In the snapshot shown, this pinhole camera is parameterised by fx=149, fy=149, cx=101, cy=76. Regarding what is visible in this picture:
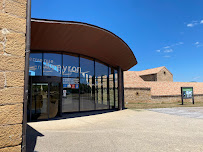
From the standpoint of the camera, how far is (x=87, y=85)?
1348cm

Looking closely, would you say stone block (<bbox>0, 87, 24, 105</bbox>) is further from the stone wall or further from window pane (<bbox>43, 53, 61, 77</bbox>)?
the stone wall

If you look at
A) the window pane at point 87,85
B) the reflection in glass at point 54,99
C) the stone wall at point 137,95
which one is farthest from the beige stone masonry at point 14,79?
the stone wall at point 137,95

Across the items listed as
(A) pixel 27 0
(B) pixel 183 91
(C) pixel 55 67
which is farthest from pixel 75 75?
(B) pixel 183 91

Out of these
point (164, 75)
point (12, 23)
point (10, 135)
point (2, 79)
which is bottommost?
point (10, 135)

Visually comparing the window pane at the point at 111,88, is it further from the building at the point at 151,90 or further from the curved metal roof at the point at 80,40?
the building at the point at 151,90

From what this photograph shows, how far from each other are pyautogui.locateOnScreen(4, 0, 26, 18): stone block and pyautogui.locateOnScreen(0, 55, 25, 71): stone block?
683 mm

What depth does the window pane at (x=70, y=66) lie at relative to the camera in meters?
12.5

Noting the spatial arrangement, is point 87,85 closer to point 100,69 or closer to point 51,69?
point 100,69

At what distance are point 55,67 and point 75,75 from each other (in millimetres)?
1788

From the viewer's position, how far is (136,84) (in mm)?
28016

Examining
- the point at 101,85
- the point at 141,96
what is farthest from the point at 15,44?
the point at 141,96

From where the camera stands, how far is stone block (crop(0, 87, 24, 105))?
201 centimetres

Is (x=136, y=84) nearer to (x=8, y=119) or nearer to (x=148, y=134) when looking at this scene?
(x=148, y=134)

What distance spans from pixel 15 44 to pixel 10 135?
128cm
